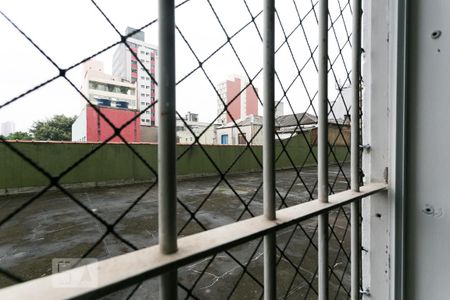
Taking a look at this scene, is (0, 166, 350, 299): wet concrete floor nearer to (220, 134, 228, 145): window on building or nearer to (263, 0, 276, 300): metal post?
(263, 0, 276, 300): metal post

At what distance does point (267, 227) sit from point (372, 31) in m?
0.96

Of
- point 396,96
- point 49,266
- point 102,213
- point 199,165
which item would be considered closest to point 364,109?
point 396,96

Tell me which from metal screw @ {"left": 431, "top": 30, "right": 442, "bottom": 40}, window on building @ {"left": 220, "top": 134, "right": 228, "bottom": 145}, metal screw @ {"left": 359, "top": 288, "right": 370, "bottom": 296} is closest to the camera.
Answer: metal screw @ {"left": 431, "top": 30, "right": 442, "bottom": 40}

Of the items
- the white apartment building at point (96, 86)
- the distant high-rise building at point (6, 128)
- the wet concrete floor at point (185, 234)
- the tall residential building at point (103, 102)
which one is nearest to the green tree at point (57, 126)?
the tall residential building at point (103, 102)

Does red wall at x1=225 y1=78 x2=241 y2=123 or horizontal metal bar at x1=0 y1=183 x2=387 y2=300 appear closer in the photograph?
horizontal metal bar at x1=0 y1=183 x2=387 y2=300

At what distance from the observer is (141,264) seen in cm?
41

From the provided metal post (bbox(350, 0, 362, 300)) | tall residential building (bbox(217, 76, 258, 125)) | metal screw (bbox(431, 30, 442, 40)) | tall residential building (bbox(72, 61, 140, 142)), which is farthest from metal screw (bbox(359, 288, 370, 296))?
tall residential building (bbox(72, 61, 140, 142))

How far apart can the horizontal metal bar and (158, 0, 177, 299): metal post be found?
0.03 meters

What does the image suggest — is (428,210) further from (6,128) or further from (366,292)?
(6,128)

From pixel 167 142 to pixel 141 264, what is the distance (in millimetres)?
223

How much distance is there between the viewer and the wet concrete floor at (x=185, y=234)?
5.95 ft

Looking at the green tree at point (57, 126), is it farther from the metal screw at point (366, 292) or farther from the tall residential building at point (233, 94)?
the metal screw at point (366, 292)

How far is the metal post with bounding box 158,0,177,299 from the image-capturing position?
0.44m

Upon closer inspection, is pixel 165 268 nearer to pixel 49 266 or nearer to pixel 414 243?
pixel 414 243
